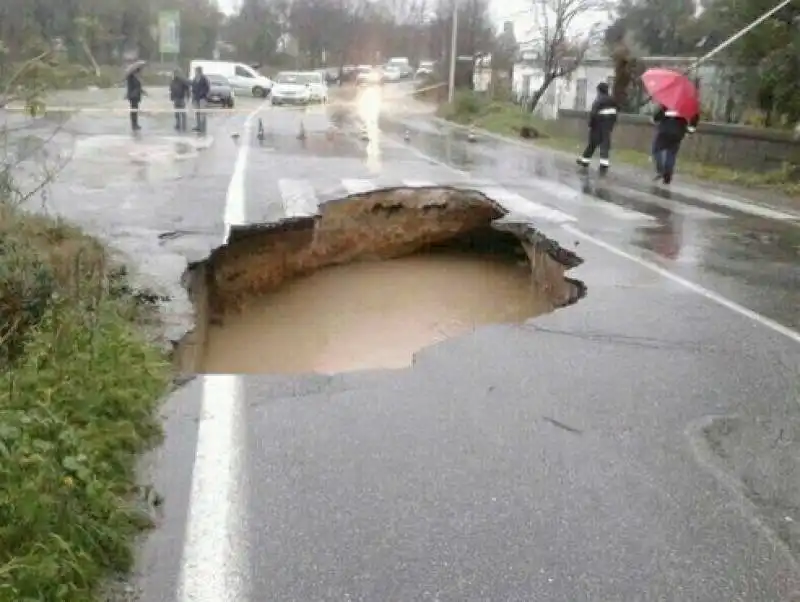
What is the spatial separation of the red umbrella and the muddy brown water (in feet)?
17.2

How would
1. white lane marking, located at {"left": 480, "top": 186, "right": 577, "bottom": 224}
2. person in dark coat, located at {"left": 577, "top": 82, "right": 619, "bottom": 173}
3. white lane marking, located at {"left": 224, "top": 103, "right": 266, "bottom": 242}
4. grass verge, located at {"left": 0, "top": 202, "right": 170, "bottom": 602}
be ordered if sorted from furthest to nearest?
1. person in dark coat, located at {"left": 577, "top": 82, "right": 619, "bottom": 173}
2. white lane marking, located at {"left": 480, "top": 186, "right": 577, "bottom": 224}
3. white lane marking, located at {"left": 224, "top": 103, "right": 266, "bottom": 242}
4. grass verge, located at {"left": 0, "top": 202, "right": 170, "bottom": 602}

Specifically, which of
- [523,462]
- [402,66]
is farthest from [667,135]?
[402,66]

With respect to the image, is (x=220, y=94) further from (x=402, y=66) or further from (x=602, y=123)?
(x=402, y=66)

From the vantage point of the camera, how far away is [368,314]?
10.2 metres

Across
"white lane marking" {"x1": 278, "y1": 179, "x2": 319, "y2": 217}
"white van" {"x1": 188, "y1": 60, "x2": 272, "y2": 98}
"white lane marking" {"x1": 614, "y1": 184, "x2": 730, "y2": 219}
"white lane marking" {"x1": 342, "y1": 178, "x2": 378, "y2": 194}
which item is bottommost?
"white lane marking" {"x1": 614, "y1": 184, "x2": 730, "y2": 219}

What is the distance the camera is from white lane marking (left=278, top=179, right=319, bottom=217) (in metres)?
10.9

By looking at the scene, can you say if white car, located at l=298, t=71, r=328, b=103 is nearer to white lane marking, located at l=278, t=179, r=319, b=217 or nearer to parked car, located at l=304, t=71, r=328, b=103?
parked car, located at l=304, t=71, r=328, b=103

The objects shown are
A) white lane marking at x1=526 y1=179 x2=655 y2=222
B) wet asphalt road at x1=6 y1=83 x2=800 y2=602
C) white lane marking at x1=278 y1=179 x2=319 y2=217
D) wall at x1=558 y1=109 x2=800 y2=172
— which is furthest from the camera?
wall at x1=558 y1=109 x2=800 y2=172

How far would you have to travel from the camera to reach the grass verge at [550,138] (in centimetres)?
1691

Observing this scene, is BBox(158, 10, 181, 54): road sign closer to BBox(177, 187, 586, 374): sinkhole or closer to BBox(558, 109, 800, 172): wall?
BBox(558, 109, 800, 172): wall

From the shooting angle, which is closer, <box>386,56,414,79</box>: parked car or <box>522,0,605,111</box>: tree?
<box>522,0,605,111</box>: tree

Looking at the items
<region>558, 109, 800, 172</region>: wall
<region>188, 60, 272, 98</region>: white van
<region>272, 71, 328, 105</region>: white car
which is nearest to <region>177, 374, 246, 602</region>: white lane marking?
<region>558, 109, 800, 172</region>: wall

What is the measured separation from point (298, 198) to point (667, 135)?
7605 millimetres

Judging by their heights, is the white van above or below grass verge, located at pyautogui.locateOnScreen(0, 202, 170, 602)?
above
